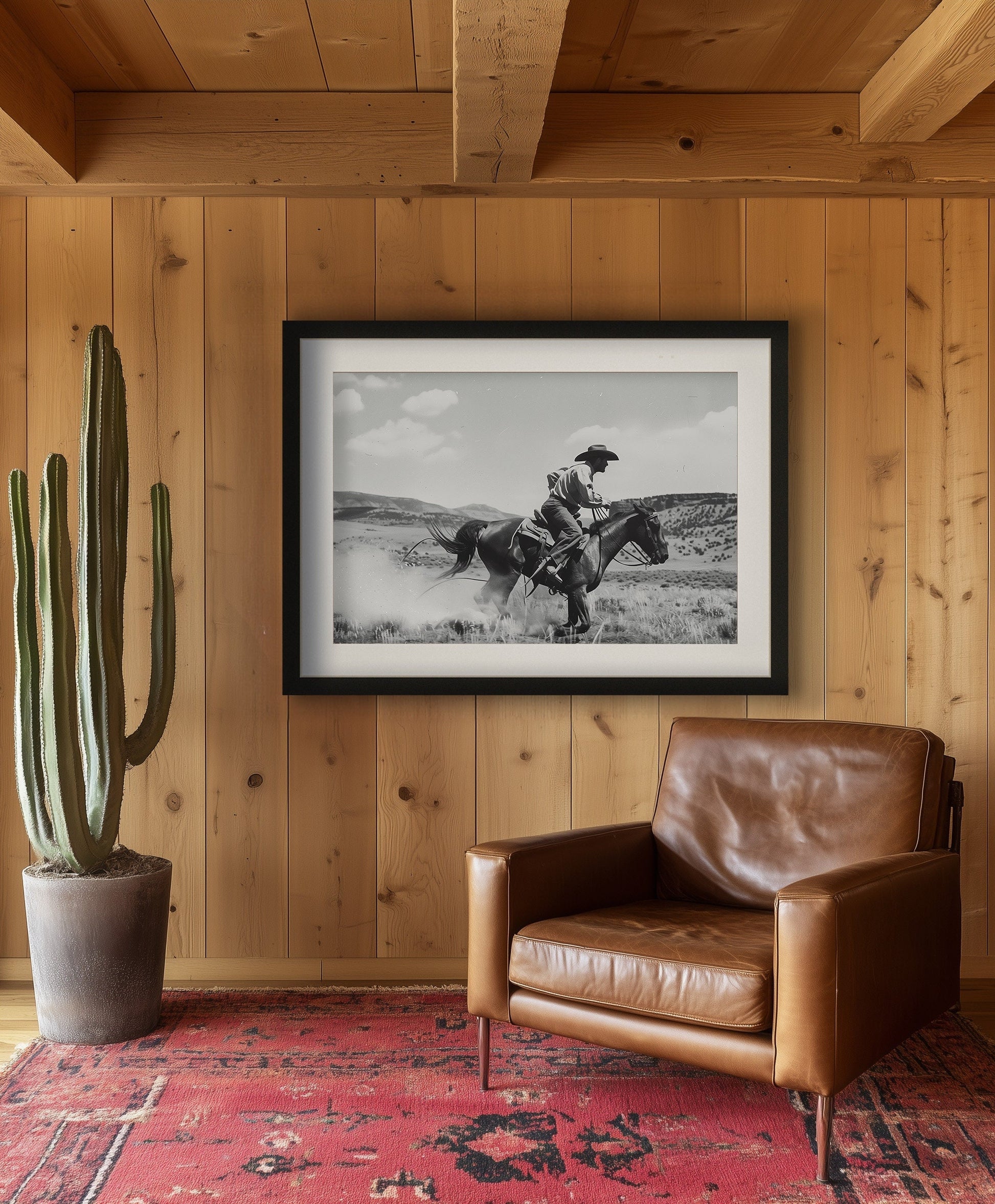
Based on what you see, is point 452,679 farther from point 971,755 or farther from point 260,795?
point 971,755

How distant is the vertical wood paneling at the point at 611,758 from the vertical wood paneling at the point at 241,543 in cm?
87

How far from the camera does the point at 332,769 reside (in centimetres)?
298

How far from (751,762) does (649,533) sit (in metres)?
0.77

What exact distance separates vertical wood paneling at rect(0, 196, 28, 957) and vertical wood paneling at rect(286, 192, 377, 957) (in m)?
0.78

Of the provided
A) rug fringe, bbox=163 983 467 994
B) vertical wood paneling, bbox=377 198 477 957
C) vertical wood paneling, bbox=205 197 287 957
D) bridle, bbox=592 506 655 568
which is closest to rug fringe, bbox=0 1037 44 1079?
rug fringe, bbox=163 983 467 994

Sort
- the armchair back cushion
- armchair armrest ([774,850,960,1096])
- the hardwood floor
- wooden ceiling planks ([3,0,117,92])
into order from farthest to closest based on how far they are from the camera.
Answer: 1. the hardwood floor
2. wooden ceiling planks ([3,0,117,92])
3. the armchair back cushion
4. armchair armrest ([774,850,960,1096])

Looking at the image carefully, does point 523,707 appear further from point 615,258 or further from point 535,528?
point 615,258

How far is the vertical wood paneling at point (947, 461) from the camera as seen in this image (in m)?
2.98

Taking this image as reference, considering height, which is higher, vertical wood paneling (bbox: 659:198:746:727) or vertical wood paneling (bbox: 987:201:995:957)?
vertical wood paneling (bbox: 659:198:746:727)

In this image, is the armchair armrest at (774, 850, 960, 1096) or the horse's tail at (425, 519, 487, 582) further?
the horse's tail at (425, 519, 487, 582)

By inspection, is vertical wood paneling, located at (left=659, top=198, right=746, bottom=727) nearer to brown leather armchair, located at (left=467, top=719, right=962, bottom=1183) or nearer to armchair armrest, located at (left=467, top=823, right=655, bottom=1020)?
brown leather armchair, located at (left=467, top=719, right=962, bottom=1183)

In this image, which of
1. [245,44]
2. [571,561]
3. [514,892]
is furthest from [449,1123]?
[245,44]

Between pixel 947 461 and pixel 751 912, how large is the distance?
1487 millimetres

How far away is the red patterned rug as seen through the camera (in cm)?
184
